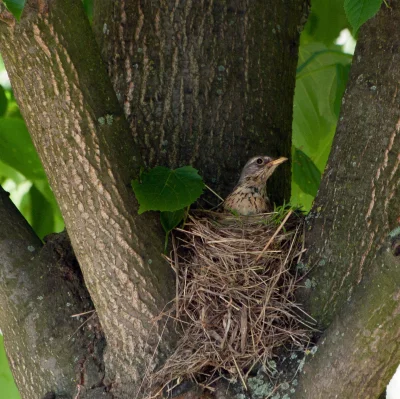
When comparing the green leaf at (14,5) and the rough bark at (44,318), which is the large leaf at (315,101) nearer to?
the rough bark at (44,318)

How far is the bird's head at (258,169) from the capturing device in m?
3.80

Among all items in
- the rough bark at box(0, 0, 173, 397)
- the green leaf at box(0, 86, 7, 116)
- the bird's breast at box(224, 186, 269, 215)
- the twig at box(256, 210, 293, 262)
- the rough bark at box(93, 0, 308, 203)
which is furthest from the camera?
the green leaf at box(0, 86, 7, 116)

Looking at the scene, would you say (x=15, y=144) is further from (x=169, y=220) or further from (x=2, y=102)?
(x=169, y=220)

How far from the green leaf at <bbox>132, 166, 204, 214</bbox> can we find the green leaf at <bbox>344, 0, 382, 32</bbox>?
934 mm

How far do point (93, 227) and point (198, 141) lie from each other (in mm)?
985

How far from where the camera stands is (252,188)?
4105 millimetres

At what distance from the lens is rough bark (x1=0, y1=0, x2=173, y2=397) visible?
2.67 meters

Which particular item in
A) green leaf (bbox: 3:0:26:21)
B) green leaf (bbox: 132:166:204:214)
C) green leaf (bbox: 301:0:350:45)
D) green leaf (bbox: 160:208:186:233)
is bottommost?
green leaf (bbox: 160:208:186:233)

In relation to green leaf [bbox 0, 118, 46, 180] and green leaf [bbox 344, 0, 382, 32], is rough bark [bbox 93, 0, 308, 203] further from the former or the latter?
green leaf [bbox 344, 0, 382, 32]

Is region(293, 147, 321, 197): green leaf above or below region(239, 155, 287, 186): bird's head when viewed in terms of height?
below

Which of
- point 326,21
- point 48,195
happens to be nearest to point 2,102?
point 48,195

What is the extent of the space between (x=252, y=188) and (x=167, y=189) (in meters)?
1.23

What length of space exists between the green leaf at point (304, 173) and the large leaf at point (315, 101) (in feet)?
0.37

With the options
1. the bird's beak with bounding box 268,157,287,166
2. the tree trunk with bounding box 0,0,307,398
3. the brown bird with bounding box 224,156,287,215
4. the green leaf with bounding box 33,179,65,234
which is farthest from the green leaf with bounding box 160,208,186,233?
the green leaf with bounding box 33,179,65,234
